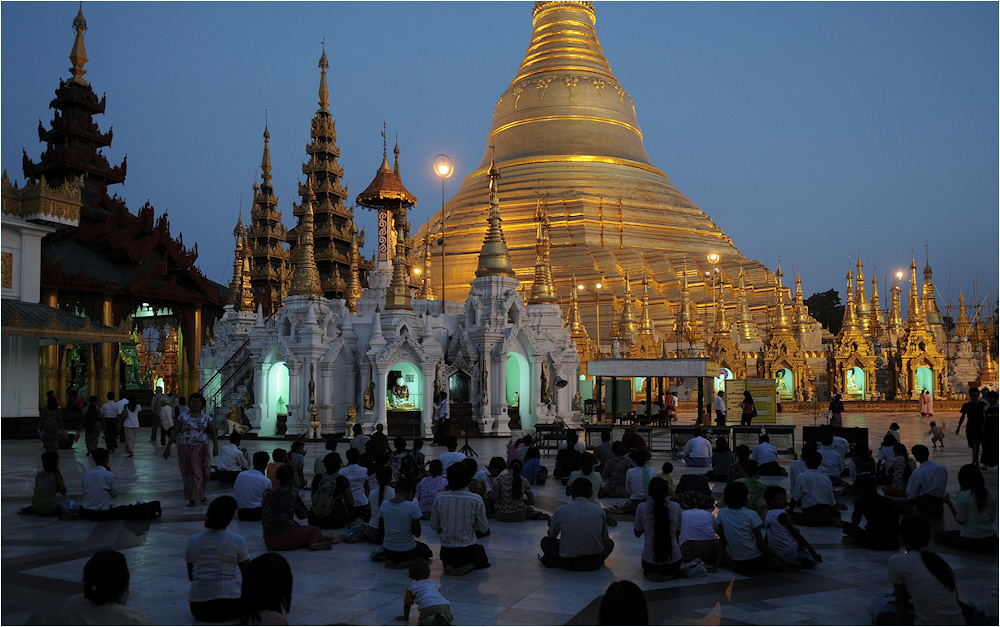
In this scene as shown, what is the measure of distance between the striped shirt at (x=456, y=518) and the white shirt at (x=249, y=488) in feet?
11.2

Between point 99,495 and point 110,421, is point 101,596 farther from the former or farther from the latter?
point 110,421

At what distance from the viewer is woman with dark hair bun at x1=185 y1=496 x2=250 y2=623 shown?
689 centimetres

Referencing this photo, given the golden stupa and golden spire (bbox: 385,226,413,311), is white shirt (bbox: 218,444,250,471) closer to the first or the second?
golden spire (bbox: 385,226,413,311)

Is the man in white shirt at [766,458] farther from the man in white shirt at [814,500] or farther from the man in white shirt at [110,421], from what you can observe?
the man in white shirt at [110,421]

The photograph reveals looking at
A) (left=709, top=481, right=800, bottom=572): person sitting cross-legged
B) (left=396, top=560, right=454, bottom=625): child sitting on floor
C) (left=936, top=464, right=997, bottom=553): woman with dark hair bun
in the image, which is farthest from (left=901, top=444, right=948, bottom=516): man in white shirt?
(left=396, top=560, right=454, bottom=625): child sitting on floor

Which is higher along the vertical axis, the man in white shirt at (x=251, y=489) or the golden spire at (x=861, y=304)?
the golden spire at (x=861, y=304)

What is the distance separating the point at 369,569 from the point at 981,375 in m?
39.1

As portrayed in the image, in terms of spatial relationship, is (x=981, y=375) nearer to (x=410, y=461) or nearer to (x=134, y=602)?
(x=410, y=461)

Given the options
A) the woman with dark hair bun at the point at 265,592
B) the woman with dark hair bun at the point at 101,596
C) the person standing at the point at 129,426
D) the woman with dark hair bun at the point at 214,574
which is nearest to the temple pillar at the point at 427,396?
the person standing at the point at 129,426

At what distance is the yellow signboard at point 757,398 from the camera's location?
24.9 meters

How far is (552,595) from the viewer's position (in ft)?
25.9

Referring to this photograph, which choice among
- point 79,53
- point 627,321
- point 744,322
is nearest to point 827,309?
point 744,322

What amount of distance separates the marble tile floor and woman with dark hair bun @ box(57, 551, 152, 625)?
1.95 m

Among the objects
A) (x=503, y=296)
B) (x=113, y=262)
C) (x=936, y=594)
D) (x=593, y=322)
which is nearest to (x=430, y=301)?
(x=503, y=296)
